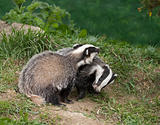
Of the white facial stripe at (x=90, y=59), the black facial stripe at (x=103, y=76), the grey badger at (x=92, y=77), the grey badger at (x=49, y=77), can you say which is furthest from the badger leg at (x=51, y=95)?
the black facial stripe at (x=103, y=76)

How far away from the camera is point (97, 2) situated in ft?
26.7

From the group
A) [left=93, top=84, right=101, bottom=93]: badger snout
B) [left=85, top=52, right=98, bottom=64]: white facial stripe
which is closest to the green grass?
Result: [left=93, top=84, right=101, bottom=93]: badger snout

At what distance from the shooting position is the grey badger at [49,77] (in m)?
5.05

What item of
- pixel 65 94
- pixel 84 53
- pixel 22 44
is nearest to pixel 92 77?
pixel 84 53

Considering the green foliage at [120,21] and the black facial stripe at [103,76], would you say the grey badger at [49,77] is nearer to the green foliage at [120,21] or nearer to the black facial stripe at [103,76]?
the black facial stripe at [103,76]

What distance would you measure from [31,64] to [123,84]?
2124 mm

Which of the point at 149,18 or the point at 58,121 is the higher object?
the point at 149,18

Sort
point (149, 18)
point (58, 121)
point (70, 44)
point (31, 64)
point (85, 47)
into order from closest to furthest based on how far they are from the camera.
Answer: point (58, 121)
point (31, 64)
point (85, 47)
point (70, 44)
point (149, 18)

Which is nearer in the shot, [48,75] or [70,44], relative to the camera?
[48,75]

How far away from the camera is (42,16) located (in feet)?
25.7

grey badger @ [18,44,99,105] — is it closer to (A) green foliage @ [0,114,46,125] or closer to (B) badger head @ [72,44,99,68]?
(B) badger head @ [72,44,99,68]

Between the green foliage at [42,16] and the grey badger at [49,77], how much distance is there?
2.10m

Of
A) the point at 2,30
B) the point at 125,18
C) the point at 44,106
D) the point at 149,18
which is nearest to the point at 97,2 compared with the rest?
the point at 125,18

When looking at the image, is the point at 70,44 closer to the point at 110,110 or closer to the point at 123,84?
the point at 123,84
